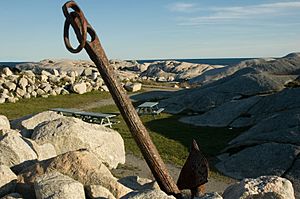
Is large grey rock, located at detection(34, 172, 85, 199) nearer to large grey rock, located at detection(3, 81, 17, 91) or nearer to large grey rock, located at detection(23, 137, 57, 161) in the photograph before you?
large grey rock, located at detection(23, 137, 57, 161)

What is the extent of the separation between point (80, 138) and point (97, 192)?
4.53 m

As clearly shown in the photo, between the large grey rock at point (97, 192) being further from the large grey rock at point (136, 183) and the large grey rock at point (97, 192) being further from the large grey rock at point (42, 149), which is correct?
the large grey rock at point (42, 149)

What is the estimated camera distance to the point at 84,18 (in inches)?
243

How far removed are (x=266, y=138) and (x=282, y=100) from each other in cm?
530

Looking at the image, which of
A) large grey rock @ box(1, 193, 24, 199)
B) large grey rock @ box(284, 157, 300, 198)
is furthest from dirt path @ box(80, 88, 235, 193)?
large grey rock @ box(1, 193, 24, 199)

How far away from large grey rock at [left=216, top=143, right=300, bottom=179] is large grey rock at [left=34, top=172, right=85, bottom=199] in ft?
21.5

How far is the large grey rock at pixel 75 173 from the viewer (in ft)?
23.5

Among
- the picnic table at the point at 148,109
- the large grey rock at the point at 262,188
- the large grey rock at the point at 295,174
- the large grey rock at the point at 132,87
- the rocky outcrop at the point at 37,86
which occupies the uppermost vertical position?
the large grey rock at the point at 262,188

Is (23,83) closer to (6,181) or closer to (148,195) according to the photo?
(6,181)

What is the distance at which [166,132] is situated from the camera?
17.8 meters

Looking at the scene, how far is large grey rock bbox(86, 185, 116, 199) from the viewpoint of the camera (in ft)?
21.9

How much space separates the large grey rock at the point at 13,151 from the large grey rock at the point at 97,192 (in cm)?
218

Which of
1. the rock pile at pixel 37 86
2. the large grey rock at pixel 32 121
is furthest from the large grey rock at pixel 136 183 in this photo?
the rock pile at pixel 37 86

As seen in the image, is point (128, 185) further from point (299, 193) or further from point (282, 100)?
point (282, 100)
